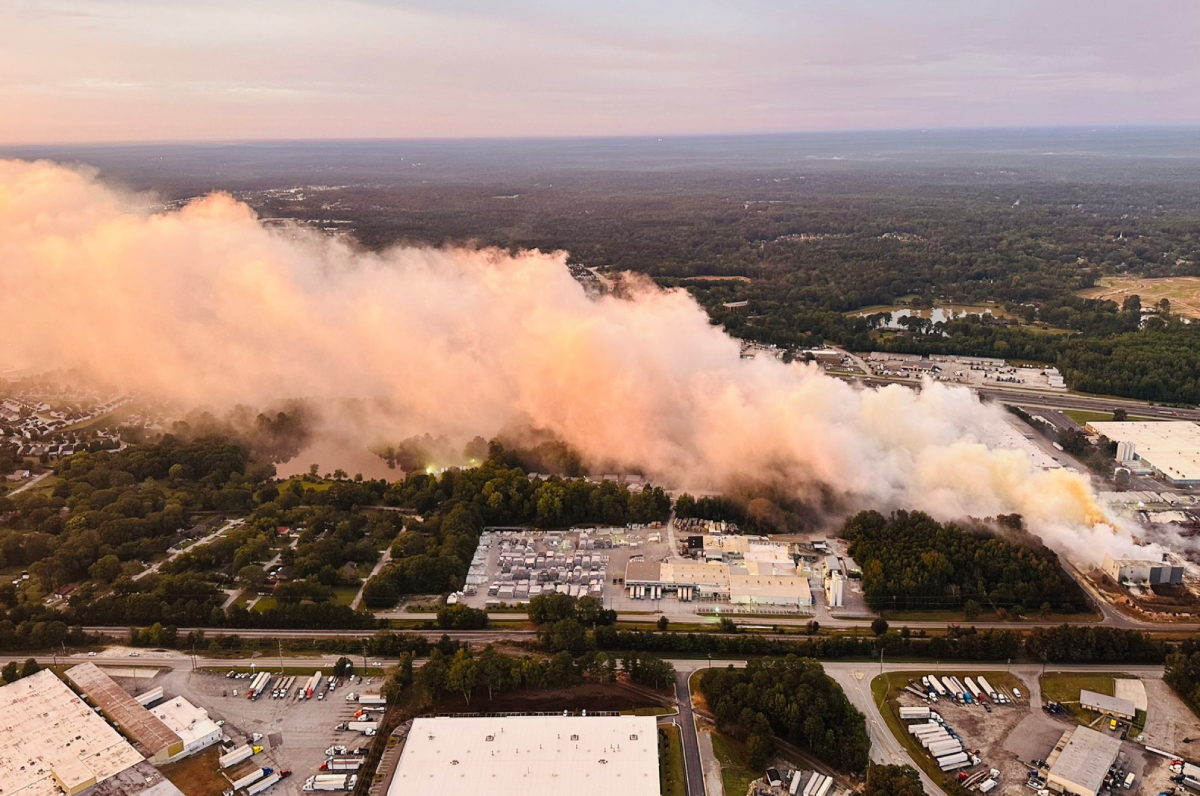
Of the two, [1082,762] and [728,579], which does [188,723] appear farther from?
[1082,762]

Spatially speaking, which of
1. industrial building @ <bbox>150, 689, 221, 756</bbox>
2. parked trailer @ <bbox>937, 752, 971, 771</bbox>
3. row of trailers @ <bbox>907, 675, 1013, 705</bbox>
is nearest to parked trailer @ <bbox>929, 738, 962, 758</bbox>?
parked trailer @ <bbox>937, 752, 971, 771</bbox>

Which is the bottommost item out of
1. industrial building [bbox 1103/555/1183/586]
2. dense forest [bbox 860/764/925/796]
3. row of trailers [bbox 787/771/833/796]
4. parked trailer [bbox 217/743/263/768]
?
parked trailer [bbox 217/743/263/768]

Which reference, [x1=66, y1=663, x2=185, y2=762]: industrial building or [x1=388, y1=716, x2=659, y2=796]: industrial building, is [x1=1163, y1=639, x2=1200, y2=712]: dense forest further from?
[x1=66, y1=663, x2=185, y2=762]: industrial building

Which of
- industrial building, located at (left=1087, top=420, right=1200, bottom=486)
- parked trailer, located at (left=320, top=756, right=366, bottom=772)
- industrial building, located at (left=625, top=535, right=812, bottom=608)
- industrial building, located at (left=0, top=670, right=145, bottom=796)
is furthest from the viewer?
industrial building, located at (left=1087, top=420, right=1200, bottom=486)

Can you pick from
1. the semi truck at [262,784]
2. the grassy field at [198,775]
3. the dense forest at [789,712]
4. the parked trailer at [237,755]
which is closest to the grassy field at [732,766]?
the dense forest at [789,712]

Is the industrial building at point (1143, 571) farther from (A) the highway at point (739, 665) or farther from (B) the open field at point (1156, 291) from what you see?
(B) the open field at point (1156, 291)

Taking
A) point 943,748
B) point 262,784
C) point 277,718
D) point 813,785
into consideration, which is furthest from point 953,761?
point 277,718
